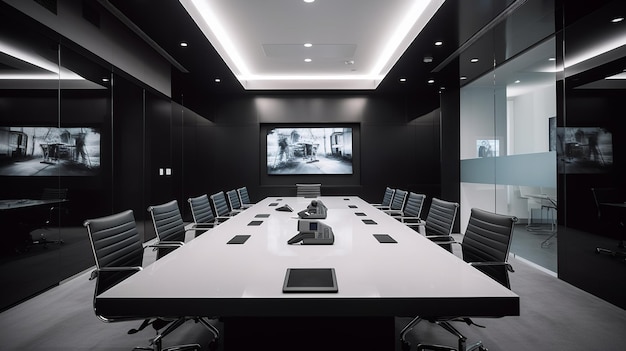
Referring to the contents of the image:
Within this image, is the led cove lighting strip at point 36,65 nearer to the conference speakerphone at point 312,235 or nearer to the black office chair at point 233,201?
the black office chair at point 233,201

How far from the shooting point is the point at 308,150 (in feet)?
25.3

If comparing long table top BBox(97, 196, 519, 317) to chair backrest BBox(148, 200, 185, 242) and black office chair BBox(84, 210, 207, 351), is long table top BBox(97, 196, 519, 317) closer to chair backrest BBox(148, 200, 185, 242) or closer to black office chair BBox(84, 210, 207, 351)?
black office chair BBox(84, 210, 207, 351)

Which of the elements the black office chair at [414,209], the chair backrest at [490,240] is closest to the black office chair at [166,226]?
the chair backrest at [490,240]

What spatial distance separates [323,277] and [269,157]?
21.4 feet

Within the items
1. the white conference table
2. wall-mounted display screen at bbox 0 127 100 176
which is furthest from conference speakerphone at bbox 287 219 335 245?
wall-mounted display screen at bbox 0 127 100 176

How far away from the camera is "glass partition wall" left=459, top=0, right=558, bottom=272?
12.5ft

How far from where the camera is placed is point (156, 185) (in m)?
5.55

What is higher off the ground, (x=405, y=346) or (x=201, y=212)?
(x=201, y=212)

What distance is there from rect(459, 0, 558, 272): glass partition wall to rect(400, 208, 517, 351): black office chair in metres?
2.23

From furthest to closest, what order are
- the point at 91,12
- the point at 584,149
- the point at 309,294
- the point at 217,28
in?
the point at 217,28
the point at 91,12
the point at 584,149
the point at 309,294

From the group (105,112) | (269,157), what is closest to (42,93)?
(105,112)

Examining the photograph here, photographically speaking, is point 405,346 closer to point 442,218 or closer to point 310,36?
point 442,218

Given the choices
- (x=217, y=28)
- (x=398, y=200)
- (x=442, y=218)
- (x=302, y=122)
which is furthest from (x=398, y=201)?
(x=217, y=28)

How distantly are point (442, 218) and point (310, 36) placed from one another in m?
3.70
